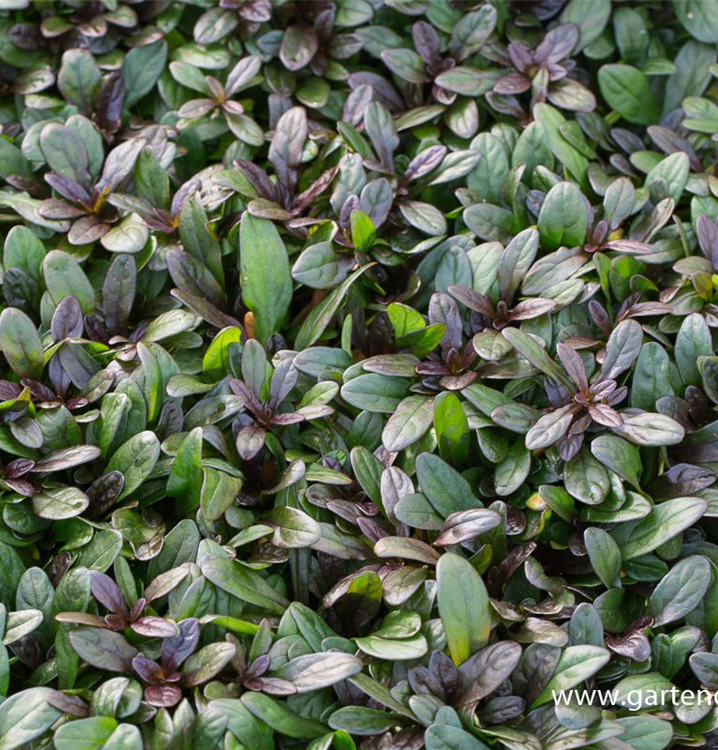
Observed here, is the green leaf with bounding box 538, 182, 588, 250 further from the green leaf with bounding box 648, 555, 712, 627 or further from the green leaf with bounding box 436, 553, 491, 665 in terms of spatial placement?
the green leaf with bounding box 436, 553, 491, 665

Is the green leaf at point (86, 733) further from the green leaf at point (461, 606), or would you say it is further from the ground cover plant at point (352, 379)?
the green leaf at point (461, 606)

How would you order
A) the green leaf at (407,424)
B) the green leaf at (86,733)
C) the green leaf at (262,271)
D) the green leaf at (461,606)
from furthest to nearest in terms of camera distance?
the green leaf at (262,271) → the green leaf at (407,424) → the green leaf at (461,606) → the green leaf at (86,733)

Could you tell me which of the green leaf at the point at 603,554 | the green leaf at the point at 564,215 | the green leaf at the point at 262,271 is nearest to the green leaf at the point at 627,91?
the green leaf at the point at 564,215

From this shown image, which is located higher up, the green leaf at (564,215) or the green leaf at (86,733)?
A: the green leaf at (564,215)

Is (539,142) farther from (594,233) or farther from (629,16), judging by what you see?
(629,16)

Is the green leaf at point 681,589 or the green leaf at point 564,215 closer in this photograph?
the green leaf at point 681,589

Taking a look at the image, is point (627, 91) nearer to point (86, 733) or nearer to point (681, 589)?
point (681, 589)

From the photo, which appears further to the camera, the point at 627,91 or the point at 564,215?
the point at 627,91

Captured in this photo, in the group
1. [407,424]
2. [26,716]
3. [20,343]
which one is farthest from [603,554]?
[20,343]

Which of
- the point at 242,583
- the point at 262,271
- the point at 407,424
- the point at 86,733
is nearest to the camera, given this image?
the point at 86,733

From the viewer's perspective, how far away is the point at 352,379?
212cm

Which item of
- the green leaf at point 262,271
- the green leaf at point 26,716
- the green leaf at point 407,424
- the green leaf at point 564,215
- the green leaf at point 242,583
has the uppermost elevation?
the green leaf at point 564,215

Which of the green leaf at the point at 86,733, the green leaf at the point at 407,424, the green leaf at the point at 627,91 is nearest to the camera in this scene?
the green leaf at the point at 86,733

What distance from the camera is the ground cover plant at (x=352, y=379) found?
1.79 metres
